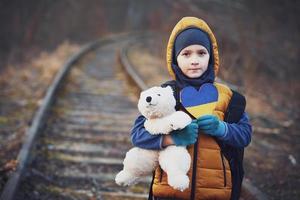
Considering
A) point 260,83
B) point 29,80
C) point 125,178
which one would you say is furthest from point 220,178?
point 260,83

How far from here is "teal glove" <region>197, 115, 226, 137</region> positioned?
209 cm

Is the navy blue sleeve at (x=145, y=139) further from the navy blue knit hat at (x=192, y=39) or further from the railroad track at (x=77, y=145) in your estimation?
the railroad track at (x=77, y=145)

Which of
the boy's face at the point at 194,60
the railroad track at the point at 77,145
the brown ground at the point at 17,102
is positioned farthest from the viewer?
the brown ground at the point at 17,102

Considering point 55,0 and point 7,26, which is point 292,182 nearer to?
point 7,26

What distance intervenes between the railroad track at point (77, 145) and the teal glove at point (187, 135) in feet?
6.25

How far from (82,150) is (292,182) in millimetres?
2516

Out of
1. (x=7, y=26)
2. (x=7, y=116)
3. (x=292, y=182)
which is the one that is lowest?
(x=292, y=182)

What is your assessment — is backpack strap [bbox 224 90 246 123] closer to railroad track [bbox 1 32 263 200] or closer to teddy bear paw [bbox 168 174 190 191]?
teddy bear paw [bbox 168 174 190 191]

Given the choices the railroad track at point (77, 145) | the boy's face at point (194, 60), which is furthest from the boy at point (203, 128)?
the railroad track at point (77, 145)

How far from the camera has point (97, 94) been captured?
787 centimetres

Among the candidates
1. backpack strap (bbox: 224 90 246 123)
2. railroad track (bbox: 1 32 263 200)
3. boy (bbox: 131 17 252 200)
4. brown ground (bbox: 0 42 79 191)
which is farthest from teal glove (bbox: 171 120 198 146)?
brown ground (bbox: 0 42 79 191)

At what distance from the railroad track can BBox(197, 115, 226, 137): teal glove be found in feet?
6.46

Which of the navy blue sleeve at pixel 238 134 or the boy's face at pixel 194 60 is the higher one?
the boy's face at pixel 194 60

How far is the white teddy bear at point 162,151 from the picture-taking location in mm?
2055
